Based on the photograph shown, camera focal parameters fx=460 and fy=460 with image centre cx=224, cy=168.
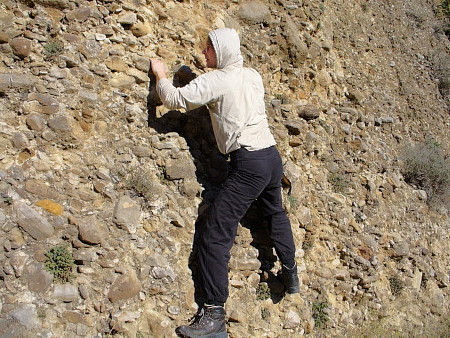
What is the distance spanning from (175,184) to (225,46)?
1.34m

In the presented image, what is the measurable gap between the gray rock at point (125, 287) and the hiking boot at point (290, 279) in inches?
54.6

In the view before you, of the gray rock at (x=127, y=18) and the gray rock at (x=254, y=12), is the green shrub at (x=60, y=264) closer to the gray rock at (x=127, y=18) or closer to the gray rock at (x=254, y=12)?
the gray rock at (x=127, y=18)

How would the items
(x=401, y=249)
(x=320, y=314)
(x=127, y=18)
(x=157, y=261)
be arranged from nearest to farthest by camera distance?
(x=157, y=261) < (x=127, y=18) < (x=320, y=314) < (x=401, y=249)

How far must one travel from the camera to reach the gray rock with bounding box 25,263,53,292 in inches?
132

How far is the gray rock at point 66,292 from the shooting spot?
11.2 ft

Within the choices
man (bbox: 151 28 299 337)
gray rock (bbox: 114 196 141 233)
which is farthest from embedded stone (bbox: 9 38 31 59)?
gray rock (bbox: 114 196 141 233)

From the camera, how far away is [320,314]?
4.67 m

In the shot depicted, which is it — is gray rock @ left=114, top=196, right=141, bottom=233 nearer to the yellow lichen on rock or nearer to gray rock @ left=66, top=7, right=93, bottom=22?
the yellow lichen on rock

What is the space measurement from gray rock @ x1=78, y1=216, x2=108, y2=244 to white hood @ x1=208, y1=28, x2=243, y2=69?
5.52ft

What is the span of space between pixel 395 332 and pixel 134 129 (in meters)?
3.63

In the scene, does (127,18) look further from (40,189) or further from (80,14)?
(40,189)

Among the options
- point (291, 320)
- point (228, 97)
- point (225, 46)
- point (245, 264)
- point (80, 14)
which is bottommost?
point (291, 320)

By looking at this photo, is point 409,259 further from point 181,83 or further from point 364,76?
point 181,83

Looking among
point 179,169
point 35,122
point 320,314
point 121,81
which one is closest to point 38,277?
point 35,122
